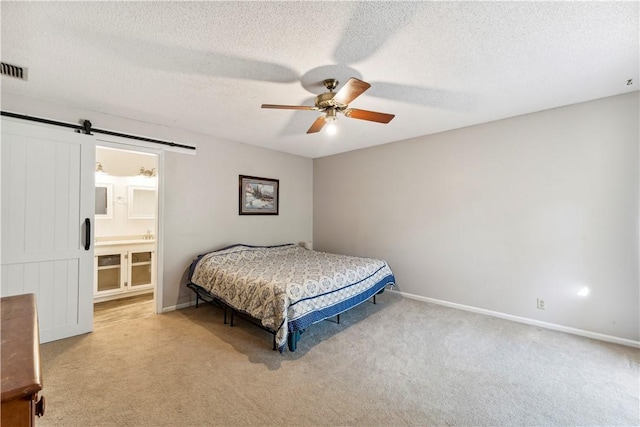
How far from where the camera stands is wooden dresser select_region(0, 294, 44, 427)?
730 millimetres

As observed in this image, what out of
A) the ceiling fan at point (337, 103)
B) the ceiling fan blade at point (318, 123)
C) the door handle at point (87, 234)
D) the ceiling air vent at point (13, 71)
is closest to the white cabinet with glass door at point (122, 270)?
the door handle at point (87, 234)

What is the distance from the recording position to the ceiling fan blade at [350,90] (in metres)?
2.01

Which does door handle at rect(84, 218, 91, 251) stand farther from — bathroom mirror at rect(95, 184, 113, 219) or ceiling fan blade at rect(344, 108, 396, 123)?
ceiling fan blade at rect(344, 108, 396, 123)

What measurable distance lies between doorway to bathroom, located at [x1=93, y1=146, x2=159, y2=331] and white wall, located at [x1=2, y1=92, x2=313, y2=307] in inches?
12.4

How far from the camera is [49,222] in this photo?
283cm

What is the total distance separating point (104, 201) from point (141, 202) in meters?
0.52

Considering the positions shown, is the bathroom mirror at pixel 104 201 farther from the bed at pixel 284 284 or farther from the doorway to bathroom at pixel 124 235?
the bed at pixel 284 284

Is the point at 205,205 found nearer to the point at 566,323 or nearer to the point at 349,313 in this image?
the point at 349,313

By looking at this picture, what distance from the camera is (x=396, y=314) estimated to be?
12.0ft

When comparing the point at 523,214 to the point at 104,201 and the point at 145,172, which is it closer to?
the point at 145,172

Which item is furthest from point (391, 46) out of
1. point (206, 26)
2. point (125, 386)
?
point (125, 386)

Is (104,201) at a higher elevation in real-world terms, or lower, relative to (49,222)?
higher

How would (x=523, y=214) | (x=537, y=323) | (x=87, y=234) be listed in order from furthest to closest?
(x=523, y=214)
(x=537, y=323)
(x=87, y=234)

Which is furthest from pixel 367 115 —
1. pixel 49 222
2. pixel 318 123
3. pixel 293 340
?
pixel 49 222
